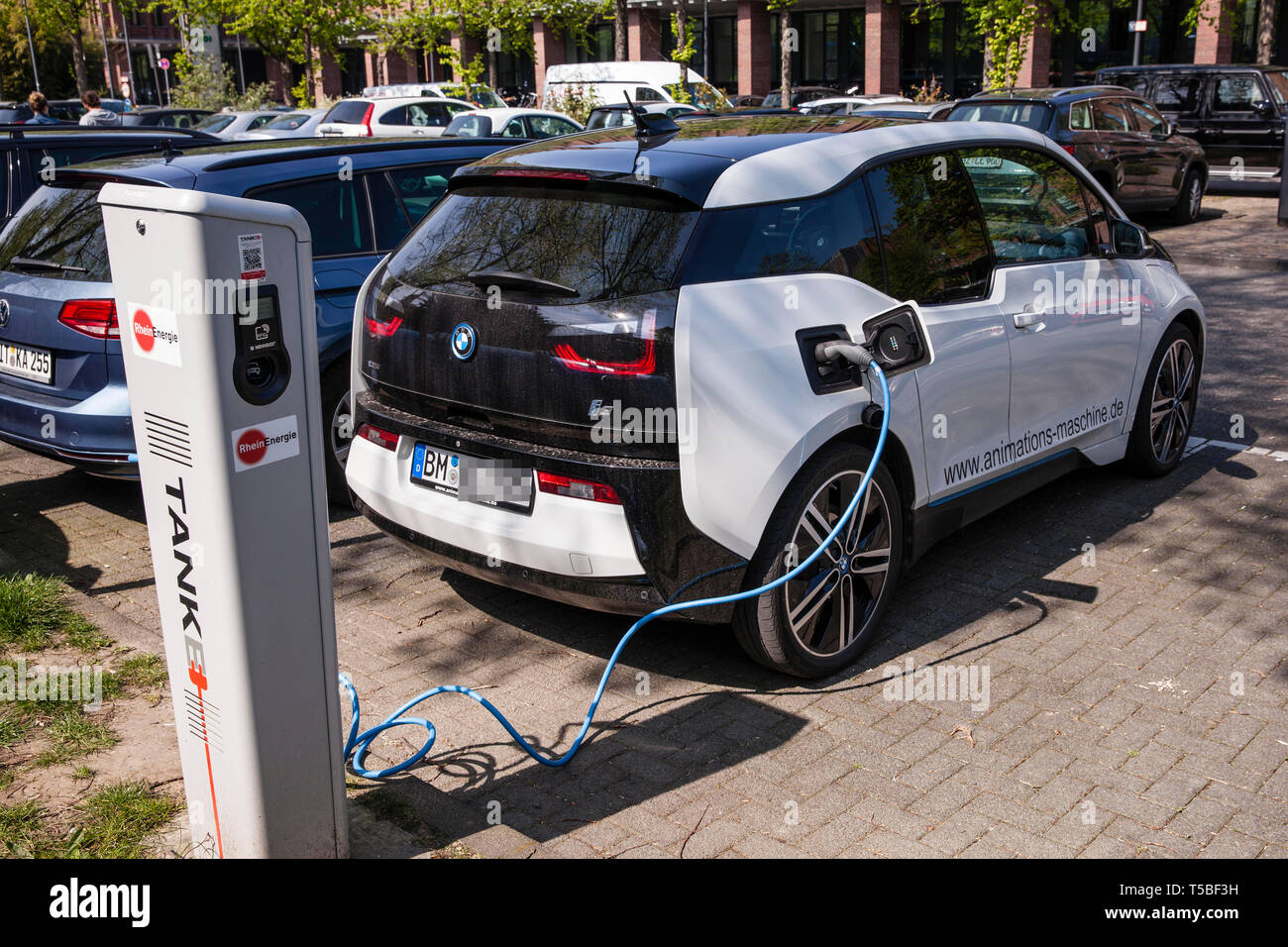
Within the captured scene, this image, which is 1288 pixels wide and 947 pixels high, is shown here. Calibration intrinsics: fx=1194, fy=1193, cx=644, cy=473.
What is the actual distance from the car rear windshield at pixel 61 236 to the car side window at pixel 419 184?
1502 mm

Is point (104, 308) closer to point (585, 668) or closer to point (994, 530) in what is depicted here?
point (585, 668)

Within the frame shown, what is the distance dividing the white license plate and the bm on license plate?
7.57 feet

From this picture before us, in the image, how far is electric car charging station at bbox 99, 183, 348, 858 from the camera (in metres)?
2.68

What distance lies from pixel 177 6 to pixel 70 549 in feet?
141

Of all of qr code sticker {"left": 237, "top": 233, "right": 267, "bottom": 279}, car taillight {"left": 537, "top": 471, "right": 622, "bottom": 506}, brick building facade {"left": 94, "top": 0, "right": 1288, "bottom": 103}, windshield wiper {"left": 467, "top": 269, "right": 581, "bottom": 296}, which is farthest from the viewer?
brick building facade {"left": 94, "top": 0, "right": 1288, "bottom": 103}

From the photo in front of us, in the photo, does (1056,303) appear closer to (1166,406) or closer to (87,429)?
(1166,406)

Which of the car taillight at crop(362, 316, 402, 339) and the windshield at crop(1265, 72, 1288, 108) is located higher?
the windshield at crop(1265, 72, 1288, 108)

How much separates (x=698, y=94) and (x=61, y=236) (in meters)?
26.4

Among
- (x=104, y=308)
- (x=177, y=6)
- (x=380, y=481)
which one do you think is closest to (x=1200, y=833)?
(x=380, y=481)

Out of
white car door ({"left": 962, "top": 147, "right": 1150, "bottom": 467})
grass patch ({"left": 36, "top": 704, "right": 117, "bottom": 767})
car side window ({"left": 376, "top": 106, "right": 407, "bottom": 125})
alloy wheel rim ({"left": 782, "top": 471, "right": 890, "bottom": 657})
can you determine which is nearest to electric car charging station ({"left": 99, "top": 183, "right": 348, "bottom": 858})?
grass patch ({"left": 36, "top": 704, "right": 117, "bottom": 767})

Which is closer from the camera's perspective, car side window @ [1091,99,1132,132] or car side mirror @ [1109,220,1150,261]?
car side mirror @ [1109,220,1150,261]

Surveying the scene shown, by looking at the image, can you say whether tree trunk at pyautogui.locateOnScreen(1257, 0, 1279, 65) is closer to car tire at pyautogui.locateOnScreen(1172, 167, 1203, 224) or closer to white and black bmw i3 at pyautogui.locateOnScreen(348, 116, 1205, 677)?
car tire at pyautogui.locateOnScreen(1172, 167, 1203, 224)

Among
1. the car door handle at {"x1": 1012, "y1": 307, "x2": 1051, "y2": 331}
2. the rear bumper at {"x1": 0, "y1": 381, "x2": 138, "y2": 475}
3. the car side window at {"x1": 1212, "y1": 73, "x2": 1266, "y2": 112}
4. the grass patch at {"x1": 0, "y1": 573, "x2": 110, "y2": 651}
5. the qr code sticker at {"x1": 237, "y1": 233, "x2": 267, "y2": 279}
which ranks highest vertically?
the car side window at {"x1": 1212, "y1": 73, "x2": 1266, "y2": 112}

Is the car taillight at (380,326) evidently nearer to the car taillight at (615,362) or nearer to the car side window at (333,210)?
the car taillight at (615,362)
